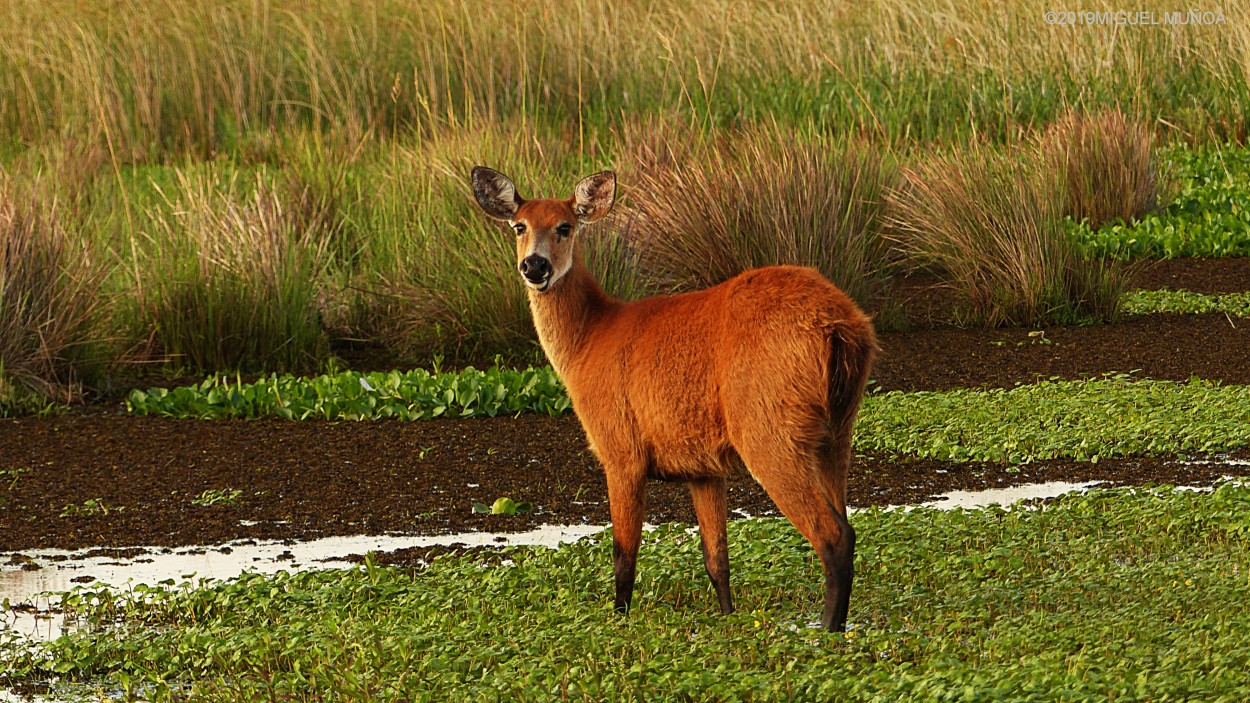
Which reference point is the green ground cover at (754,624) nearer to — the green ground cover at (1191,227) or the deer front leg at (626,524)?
the deer front leg at (626,524)

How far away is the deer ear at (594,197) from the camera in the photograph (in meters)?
6.33

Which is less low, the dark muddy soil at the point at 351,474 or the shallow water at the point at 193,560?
the shallow water at the point at 193,560

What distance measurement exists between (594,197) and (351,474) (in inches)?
105

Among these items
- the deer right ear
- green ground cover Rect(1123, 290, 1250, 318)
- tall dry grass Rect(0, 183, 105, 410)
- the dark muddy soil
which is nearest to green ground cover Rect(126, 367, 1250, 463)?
the dark muddy soil

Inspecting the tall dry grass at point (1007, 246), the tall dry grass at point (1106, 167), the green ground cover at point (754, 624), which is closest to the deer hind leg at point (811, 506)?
the green ground cover at point (754, 624)

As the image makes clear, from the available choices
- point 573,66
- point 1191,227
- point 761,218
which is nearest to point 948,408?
point 761,218

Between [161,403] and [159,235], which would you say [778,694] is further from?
[159,235]

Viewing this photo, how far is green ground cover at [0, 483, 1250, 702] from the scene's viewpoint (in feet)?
16.0

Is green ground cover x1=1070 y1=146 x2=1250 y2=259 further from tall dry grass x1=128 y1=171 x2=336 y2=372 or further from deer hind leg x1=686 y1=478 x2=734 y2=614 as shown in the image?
deer hind leg x1=686 y1=478 x2=734 y2=614

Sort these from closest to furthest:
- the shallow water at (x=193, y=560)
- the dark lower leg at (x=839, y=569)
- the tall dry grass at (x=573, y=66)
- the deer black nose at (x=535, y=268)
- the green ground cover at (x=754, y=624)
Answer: the green ground cover at (x=754, y=624)
the dark lower leg at (x=839, y=569)
the deer black nose at (x=535, y=268)
the shallow water at (x=193, y=560)
the tall dry grass at (x=573, y=66)

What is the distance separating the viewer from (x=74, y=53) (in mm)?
17578

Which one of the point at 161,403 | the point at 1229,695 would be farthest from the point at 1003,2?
the point at 1229,695

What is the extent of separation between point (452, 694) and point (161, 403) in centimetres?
564

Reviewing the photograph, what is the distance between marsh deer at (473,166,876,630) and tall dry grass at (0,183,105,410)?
5014 millimetres
